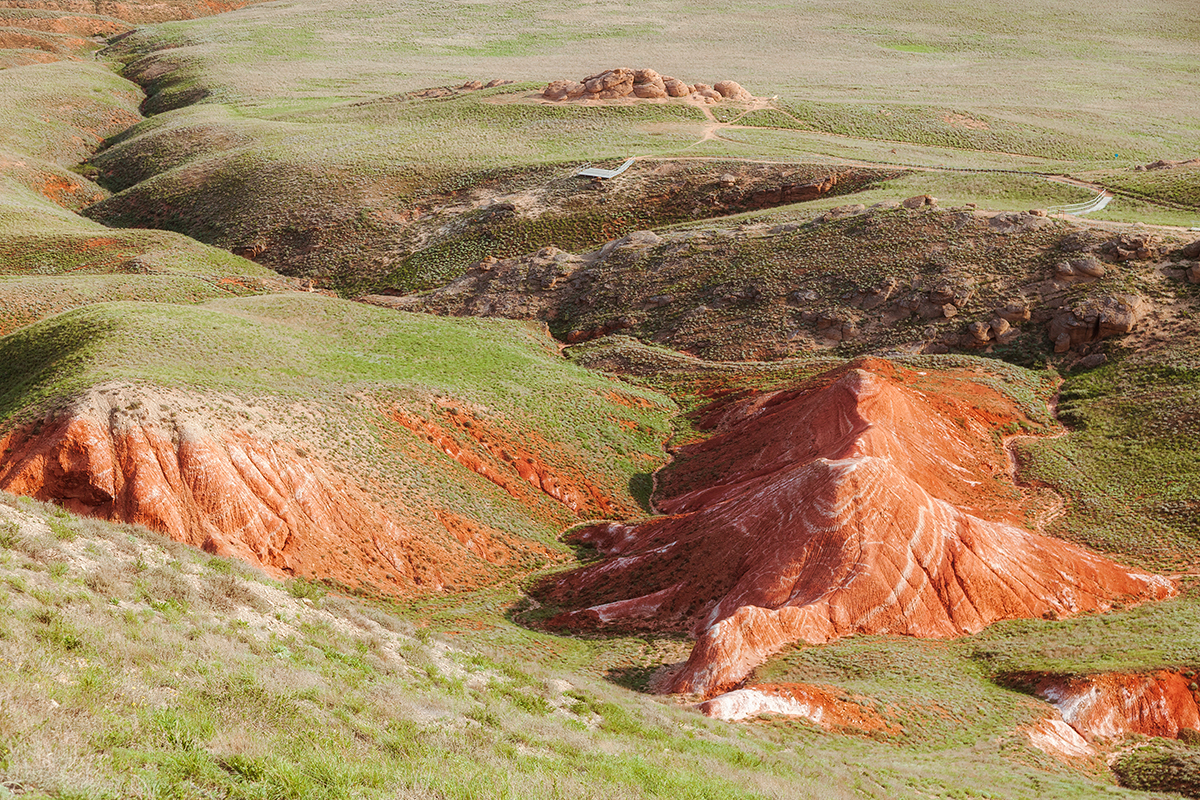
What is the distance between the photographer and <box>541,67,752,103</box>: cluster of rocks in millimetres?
94688

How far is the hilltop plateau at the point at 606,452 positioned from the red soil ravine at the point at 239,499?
5.7 inches

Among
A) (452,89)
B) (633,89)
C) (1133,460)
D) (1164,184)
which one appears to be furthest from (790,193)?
(452,89)

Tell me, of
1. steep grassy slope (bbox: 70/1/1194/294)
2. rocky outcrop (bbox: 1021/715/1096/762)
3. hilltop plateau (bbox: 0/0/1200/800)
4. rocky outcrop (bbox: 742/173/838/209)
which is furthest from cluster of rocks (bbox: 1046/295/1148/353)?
rocky outcrop (bbox: 1021/715/1096/762)

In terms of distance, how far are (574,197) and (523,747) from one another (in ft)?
203

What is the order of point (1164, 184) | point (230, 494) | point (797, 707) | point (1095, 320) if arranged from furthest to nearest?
1. point (1164, 184)
2. point (1095, 320)
3. point (230, 494)
4. point (797, 707)

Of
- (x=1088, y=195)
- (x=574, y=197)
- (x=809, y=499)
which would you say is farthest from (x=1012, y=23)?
(x=809, y=499)

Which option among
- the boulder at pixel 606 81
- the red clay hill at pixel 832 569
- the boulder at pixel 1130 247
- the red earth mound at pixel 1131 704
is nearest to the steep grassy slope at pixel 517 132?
the boulder at pixel 606 81

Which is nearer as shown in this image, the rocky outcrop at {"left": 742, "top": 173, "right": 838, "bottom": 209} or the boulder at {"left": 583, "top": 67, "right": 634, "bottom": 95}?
the rocky outcrop at {"left": 742, "top": 173, "right": 838, "bottom": 209}

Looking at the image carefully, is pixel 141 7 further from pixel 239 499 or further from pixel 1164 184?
pixel 239 499

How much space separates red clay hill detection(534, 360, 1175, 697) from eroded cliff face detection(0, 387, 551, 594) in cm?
529

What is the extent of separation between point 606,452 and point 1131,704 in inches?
953

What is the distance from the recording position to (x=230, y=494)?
29797mm

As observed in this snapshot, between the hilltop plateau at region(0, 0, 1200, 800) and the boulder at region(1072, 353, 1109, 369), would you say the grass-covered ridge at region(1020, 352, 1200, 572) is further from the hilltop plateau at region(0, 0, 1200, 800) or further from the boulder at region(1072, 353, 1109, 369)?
the boulder at region(1072, 353, 1109, 369)

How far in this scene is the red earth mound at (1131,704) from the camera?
2399cm
